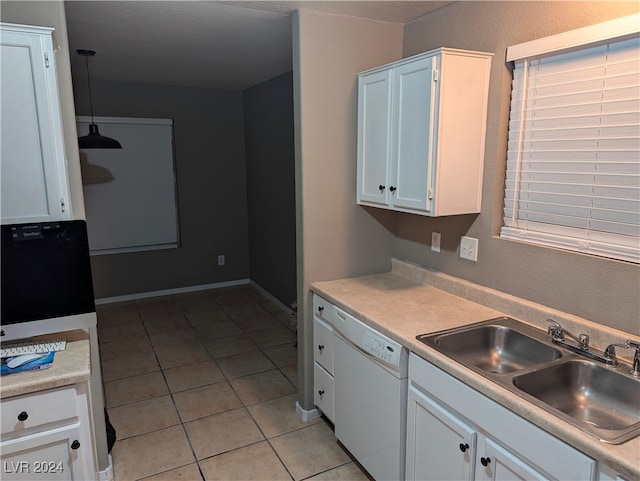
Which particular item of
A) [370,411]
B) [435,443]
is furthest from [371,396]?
[435,443]

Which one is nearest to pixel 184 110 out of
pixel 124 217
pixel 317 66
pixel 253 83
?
pixel 253 83

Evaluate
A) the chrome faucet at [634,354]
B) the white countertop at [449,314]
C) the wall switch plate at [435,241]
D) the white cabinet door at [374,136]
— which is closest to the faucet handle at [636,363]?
the chrome faucet at [634,354]

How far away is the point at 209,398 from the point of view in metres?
3.05

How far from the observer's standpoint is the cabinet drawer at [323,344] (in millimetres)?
2472

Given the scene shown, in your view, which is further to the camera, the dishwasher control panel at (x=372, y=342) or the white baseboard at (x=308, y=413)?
the white baseboard at (x=308, y=413)

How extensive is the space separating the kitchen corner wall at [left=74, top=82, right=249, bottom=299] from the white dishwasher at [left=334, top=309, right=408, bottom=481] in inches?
134

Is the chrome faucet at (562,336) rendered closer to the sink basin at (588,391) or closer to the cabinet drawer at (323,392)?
the sink basin at (588,391)

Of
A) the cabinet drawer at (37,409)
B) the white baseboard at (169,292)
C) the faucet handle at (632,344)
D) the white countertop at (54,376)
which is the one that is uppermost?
the faucet handle at (632,344)

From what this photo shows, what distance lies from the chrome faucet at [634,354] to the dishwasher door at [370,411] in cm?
77

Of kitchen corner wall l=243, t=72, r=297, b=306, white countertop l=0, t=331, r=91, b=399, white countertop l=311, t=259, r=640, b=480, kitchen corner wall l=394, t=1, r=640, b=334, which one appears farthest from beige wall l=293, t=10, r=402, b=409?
kitchen corner wall l=243, t=72, r=297, b=306

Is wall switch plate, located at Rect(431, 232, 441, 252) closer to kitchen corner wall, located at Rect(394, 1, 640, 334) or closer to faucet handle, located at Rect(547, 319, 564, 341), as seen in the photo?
kitchen corner wall, located at Rect(394, 1, 640, 334)

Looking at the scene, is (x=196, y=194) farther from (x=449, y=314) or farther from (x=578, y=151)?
(x=578, y=151)

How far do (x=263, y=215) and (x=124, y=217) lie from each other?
154cm

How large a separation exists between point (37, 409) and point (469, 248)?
203 cm
